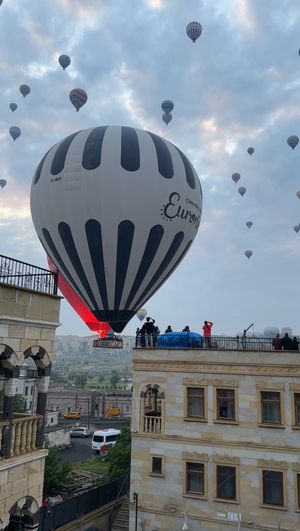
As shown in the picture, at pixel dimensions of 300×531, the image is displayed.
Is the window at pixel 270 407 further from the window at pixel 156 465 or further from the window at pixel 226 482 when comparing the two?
the window at pixel 156 465

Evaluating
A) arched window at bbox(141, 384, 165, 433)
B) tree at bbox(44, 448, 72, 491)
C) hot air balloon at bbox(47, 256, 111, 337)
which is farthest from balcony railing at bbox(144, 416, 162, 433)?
tree at bbox(44, 448, 72, 491)

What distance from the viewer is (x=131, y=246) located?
2708 centimetres

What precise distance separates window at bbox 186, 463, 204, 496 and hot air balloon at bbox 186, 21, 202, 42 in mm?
29185

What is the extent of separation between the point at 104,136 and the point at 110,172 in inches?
101

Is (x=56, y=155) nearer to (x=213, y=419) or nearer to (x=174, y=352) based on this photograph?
(x=174, y=352)

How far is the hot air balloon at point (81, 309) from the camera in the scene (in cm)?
3081

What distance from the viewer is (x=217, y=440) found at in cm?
2164

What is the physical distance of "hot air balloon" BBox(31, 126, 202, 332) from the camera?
26.2m

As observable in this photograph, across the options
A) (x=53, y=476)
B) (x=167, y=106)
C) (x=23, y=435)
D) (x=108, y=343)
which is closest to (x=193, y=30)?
(x=167, y=106)

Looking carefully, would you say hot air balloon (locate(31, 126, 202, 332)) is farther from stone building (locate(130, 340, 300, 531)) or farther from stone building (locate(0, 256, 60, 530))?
stone building (locate(0, 256, 60, 530))

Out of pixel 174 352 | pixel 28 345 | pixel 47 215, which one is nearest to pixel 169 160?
pixel 47 215

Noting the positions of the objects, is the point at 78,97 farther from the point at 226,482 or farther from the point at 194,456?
the point at 226,482

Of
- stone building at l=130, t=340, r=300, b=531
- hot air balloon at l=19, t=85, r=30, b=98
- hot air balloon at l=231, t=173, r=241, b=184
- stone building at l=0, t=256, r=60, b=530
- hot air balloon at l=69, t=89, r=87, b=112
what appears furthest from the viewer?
hot air balloon at l=231, t=173, r=241, b=184

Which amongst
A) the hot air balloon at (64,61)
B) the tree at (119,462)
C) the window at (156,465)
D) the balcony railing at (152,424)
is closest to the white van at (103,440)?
the tree at (119,462)
